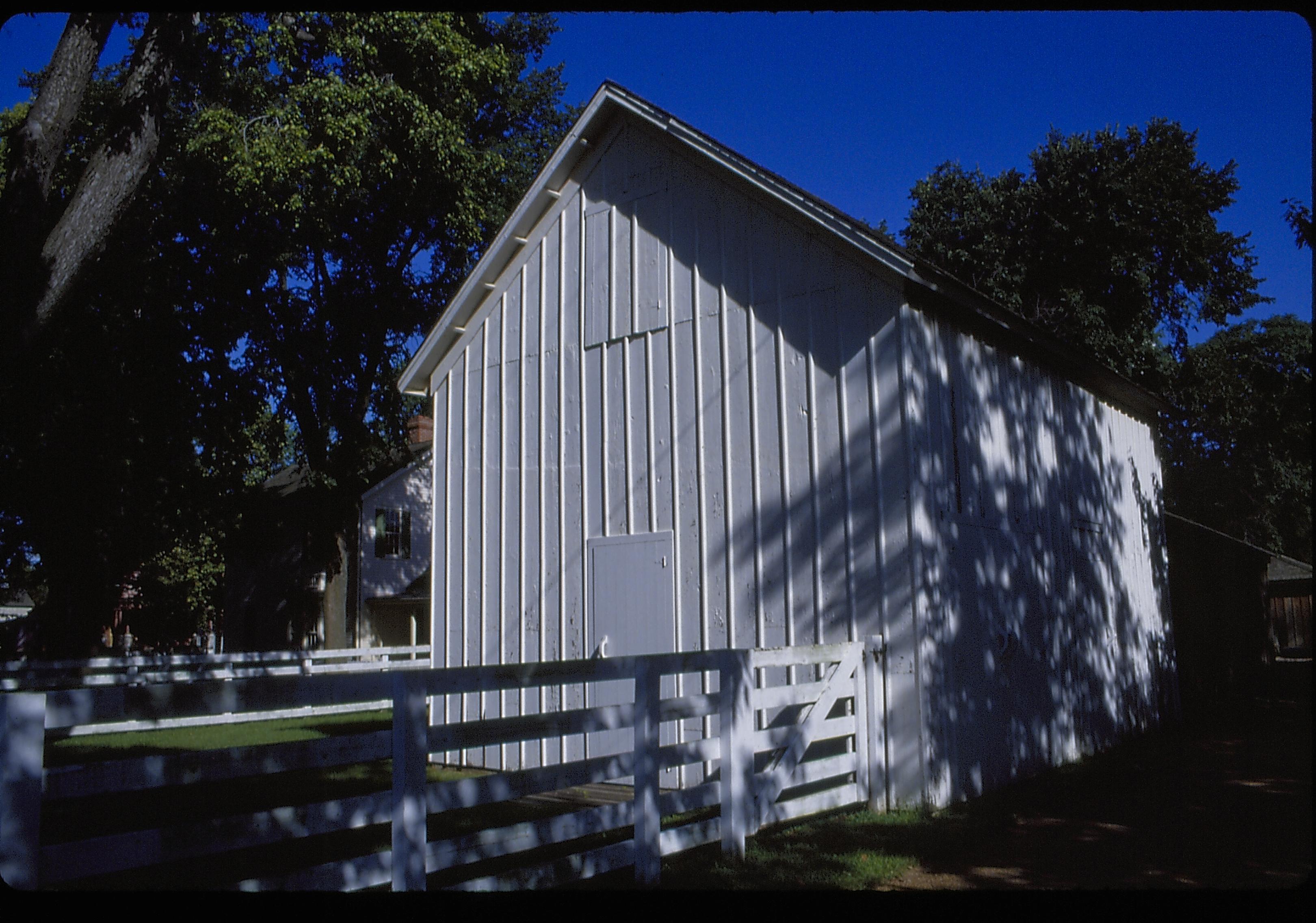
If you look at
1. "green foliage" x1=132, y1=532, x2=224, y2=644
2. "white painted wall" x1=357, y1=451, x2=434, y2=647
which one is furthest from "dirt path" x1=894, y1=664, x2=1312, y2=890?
"green foliage" x1=132, y1=532, x2=224, y2=644

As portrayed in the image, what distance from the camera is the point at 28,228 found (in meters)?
9.43

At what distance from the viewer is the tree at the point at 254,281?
19359 mm

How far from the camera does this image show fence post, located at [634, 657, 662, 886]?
245 inches

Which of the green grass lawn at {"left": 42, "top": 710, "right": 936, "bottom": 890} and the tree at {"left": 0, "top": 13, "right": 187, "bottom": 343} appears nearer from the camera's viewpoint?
the green grass lawn at {"left": 42, "top": 710, "right": 936, "bottom": 890}

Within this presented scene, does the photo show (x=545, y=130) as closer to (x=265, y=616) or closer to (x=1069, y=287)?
(x=1069, y=287)

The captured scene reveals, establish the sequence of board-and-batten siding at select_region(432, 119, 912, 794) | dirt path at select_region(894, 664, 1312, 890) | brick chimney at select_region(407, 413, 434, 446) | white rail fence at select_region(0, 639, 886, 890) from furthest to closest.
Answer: brick chimney at select_region(407, 413, 434, 446) → board-and-batten siding at select_region(432, 119, 912, 794) → dirt path at select_region(894, 664, 1312, 890) → white rail fence at select_region(0, 639, 886, 890)

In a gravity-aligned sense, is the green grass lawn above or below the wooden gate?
below

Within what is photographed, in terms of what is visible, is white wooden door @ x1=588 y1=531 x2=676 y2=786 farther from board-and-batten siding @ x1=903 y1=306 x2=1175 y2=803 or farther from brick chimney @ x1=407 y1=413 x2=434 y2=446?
brick chimney @ x1=407 y1=413 x2=434 y2=446

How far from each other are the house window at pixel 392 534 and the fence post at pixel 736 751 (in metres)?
29.6

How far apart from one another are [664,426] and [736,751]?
4.19m

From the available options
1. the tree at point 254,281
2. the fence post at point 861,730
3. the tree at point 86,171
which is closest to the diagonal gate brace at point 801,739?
the fence post at point 861,730

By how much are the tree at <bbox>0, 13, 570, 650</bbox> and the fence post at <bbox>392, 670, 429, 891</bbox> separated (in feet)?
44.9

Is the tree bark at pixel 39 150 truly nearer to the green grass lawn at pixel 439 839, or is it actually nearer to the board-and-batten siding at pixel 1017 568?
the green grass lawn at pixel 439 839

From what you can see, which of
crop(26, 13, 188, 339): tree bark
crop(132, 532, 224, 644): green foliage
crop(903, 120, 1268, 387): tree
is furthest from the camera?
crop(132, 532, 224, 644): green foliage
